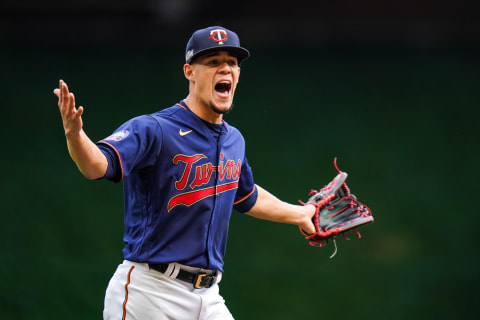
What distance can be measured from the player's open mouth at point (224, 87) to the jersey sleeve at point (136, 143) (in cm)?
36

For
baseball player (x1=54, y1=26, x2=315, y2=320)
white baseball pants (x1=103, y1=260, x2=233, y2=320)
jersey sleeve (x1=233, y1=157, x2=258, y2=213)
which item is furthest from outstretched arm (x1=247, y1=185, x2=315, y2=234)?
white baseball pants (x1=103, y1=260, x2=233, y2=320)

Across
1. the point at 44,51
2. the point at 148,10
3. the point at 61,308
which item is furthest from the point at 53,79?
the point at 61,308

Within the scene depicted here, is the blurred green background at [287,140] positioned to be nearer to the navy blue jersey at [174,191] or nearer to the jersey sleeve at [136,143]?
the navy blue jersey at [174,191]

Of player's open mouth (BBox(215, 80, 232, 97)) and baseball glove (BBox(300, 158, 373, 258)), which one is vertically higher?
player's open mouth (BBox(215, 80, 232, 97))

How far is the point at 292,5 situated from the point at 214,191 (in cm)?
576

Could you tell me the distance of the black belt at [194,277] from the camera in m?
2.75

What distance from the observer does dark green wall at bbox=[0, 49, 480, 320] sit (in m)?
5.90

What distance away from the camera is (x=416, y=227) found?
255 inches

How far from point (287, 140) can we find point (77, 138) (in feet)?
15.9

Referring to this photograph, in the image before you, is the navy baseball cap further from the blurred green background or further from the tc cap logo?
the blurred green background

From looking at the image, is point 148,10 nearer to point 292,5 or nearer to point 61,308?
point 292,5

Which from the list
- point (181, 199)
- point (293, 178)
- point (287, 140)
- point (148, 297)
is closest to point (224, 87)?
point (181, 199)

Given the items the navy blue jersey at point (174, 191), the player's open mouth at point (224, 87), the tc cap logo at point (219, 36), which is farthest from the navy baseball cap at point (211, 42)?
the navy blue jersey at point (174, 191)

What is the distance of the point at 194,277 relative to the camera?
111 inches
